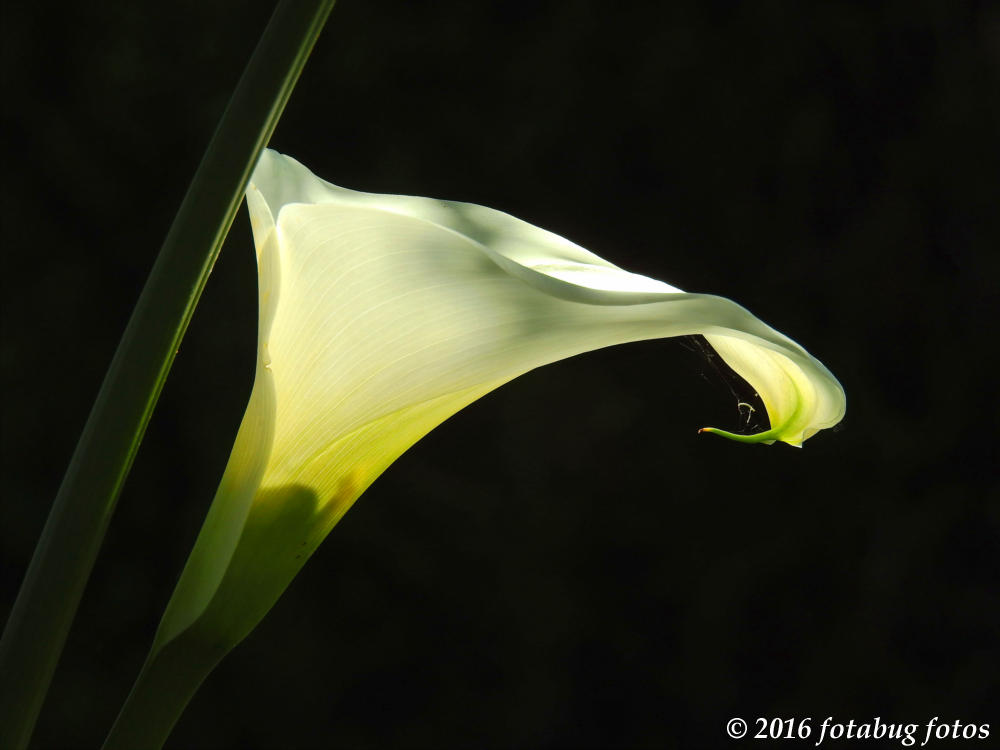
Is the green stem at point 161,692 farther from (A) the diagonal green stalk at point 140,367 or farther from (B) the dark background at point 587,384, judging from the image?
(B) the dark background at point 587,384

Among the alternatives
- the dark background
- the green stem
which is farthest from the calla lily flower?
the dark background

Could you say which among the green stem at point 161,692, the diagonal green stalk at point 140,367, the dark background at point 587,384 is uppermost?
the dark background at point 587,384

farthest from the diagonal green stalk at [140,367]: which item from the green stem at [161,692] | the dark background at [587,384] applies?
the dark background at [587,384]

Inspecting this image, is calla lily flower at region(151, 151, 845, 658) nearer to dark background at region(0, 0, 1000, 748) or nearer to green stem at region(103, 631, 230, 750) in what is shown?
green stem at region(103, 631, 230, 750)

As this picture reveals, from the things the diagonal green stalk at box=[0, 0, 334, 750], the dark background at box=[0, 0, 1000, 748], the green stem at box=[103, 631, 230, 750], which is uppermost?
the dark background at box=[0, 0, 1000, 748]

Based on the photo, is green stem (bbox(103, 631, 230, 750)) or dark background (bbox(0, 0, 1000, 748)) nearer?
green stem (bbox(103, 631, 230, 750))

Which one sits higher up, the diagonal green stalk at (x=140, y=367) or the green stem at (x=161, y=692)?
the diagonal green stalk at (x=140, y=367)
